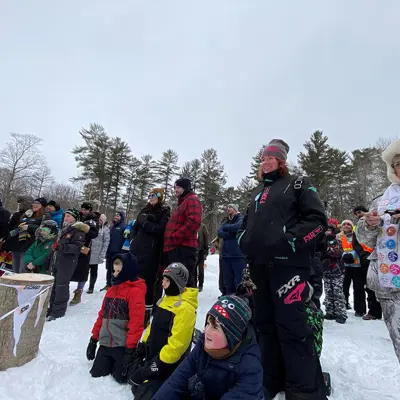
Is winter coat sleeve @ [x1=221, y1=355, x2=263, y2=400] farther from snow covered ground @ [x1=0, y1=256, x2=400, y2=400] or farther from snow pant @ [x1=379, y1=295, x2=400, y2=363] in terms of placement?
A: snow pant @ [x1=379, y1=295, x2=400, y2=363]

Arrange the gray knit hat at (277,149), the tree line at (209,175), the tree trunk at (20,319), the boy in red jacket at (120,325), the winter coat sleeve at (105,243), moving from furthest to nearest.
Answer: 1. the tree line at (209,175)
2. the winter coat sleeve at (105,243)
3. the boy in red jacket at (120,325)
4. the tree trunk at (20,319)
5. the gray knit hat at (277,149)

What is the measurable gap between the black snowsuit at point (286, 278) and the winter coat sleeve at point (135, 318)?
1.34m

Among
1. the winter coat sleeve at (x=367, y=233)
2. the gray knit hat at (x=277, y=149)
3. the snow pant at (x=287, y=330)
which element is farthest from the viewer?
the gray knit hat at (x=277, y=149)

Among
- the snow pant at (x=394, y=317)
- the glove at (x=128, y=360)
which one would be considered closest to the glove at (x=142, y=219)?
the glove at (x=128, y=360)

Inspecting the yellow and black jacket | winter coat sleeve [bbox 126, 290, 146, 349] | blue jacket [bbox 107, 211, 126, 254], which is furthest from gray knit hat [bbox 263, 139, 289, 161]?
blue jacket [bbox 107, 211, 126, 254]

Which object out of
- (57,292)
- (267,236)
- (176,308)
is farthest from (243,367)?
(57,292)

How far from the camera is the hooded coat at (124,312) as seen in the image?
3.03m

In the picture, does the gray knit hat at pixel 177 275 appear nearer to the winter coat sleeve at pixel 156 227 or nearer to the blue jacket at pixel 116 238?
the winter coat sleeve at pixel 156 227

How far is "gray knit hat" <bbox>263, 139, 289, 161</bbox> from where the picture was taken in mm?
2633

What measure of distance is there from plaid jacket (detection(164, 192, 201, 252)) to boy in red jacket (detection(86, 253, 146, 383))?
2.79 feet

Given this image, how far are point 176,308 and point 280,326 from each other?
108 cm

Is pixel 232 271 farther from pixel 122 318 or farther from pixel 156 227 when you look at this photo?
pixel 122 318

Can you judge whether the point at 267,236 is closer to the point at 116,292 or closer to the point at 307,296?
the point at 307,296

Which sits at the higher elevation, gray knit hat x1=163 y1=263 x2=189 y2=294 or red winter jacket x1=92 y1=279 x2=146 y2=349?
gray knit hat x1=163 y1=263 x2=189 y2=294
